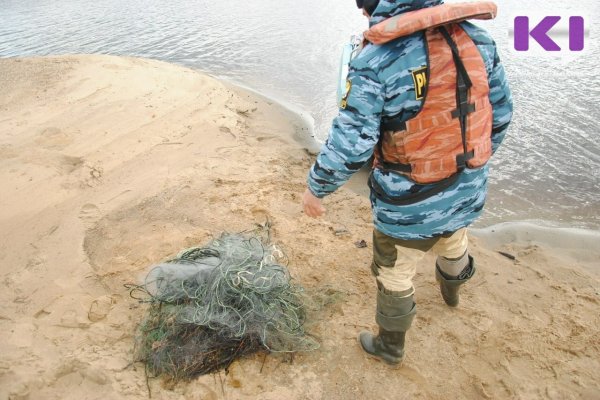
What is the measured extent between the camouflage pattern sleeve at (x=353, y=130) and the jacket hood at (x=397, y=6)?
0.22 metres

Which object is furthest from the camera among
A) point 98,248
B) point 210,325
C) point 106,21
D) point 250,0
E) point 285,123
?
point 250,0

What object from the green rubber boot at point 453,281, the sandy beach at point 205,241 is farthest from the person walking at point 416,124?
the sandy beach at point 205,241

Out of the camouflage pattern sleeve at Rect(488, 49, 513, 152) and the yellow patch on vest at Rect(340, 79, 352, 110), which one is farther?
the camouflage pattern sleeve at Rect(488, 49, 513, 152)

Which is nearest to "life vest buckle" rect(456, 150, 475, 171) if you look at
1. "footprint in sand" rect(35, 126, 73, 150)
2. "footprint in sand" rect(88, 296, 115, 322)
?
"footprint in sand" rect(88, 296, 115, 322)

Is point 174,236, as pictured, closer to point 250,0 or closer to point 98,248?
point 98,248

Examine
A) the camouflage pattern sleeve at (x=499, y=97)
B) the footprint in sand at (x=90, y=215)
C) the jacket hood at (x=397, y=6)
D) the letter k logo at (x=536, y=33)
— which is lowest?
the letter k logo at (x=536, y=33)

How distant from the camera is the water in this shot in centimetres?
444

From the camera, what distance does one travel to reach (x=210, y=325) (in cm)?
240

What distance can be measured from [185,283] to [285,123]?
3795 mm

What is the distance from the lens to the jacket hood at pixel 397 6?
5.60 ft

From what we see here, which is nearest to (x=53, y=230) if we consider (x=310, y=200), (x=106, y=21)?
(x=310, y=200)

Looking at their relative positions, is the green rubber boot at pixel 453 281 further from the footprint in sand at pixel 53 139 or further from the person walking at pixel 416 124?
the footprint in sand at pixel 53 139

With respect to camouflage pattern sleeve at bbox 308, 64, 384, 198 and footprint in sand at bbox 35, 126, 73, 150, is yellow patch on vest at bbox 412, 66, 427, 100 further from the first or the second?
footprint in sand at bbox 35, 126, 73, 150

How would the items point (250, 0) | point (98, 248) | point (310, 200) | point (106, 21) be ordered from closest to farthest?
point (310, 200)
point (98, 248)
point (106, 21)
point (250, 0)
